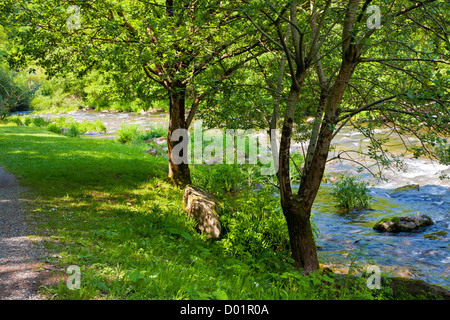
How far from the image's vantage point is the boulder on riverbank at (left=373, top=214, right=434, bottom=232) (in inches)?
376

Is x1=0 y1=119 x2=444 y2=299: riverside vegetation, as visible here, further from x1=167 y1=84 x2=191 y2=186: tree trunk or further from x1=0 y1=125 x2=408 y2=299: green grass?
x1=167 y1=84 x2=191 y2=186: tree trunk

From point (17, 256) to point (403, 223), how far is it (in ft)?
29.9

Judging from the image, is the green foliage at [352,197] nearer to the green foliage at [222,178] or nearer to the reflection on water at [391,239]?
the reflection on water at [391,239]

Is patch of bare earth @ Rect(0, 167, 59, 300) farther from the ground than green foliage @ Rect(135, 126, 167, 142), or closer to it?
closer to it

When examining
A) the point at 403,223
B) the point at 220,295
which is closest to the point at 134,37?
the point at 220,295

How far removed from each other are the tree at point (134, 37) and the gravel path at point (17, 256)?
361cm

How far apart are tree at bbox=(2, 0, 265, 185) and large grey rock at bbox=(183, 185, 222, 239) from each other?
246 cm

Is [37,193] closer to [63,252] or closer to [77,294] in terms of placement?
[63,252]

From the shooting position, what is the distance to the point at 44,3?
823 cm

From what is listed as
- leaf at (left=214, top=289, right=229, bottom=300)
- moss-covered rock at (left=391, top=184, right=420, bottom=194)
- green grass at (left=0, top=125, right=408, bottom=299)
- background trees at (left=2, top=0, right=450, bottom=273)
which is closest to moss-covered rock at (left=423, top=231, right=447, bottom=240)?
background trees at (left=2, top=0, right=450, bottom=273)
